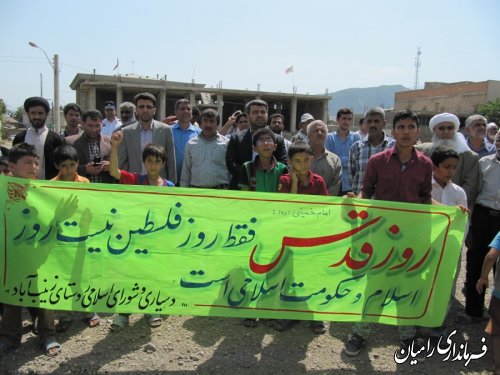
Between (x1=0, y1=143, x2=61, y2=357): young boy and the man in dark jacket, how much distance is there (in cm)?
84

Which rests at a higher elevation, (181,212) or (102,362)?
(181,212)

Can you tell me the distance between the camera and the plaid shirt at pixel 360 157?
15.8ft

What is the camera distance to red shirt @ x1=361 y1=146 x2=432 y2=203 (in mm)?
3529

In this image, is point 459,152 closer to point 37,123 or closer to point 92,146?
point 92,146

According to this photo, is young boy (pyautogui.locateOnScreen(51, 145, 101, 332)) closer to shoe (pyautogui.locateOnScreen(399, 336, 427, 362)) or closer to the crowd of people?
the crowd of people

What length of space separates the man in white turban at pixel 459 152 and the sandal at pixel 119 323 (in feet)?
11.6

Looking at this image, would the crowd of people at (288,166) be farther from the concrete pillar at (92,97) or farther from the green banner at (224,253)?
the concrete pillar at (92,97)

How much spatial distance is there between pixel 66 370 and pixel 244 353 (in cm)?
147

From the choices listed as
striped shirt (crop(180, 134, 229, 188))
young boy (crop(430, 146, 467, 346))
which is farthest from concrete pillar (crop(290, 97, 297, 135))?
young boy (crop(430, 146, 467, 346))

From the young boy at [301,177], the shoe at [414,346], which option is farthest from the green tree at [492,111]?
the young boy at [301,177]

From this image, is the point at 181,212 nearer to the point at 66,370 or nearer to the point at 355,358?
the point at 66,370

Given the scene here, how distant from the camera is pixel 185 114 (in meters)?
5.77

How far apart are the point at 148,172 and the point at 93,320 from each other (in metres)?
1.56

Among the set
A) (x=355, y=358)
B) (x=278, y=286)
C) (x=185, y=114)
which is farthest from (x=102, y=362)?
(x=185, y=114)
